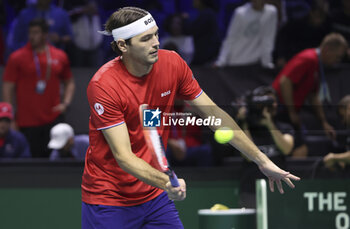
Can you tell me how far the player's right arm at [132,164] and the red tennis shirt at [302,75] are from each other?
3.35m

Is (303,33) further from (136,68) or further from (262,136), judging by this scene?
(136,68)

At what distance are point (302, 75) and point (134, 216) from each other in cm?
343

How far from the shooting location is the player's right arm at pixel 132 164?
3257 mm

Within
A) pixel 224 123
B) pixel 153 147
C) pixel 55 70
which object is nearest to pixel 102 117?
pixel 153 147

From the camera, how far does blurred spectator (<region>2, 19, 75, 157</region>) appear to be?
23.4ft

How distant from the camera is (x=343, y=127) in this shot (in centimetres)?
550

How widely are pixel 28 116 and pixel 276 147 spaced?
295 centimetres

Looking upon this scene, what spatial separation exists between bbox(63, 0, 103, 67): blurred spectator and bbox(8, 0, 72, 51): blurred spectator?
16cm

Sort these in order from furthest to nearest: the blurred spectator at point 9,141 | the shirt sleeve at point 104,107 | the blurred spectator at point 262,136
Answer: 1. the blurred spectator at point 9,141
2. the blurred spectator at point 262,136
3. the shirt sleeve at point 104,107

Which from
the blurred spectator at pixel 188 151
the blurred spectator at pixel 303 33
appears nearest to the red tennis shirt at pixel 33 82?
the blurred spectator at pixel 188 151

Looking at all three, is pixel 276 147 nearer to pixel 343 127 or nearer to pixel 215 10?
pixel 343 127

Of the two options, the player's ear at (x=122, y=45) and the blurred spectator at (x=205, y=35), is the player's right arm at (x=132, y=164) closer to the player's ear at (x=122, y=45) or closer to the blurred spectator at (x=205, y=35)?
the player's ear at (x=122, y=45)

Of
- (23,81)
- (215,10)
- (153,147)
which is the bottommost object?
(153,147)

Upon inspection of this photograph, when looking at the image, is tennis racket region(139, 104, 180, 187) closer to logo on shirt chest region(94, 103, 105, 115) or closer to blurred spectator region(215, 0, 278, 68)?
logo on shirt chest region(94, 103, 105, 115)
